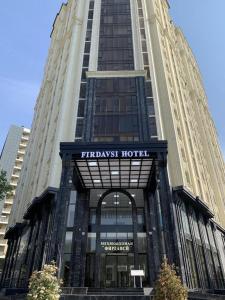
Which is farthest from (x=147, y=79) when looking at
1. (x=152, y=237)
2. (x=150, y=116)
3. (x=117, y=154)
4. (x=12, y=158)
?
(x=12, y=158)

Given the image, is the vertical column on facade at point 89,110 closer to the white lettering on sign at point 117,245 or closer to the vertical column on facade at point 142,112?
the vertical column on facade at point 142,112

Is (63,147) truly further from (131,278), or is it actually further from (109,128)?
(131,278)

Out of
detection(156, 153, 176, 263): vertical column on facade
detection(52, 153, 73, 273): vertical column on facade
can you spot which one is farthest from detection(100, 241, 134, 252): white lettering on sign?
detection(52, 153, 73, 273): vertical column on facade

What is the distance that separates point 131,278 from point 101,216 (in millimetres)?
8622

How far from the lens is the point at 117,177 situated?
38.4 m

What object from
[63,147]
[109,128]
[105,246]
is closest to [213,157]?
[109,128]

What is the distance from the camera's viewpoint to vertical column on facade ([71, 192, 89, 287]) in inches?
1356

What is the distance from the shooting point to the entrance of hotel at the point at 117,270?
3484 centimetres

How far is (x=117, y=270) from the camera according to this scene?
117 feet

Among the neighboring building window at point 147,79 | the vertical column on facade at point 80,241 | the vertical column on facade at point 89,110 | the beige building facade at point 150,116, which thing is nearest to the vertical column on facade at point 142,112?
the neighboring building window at point 147,79

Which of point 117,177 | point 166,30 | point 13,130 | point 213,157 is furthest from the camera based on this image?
point 13,130

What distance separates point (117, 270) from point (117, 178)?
11.4m

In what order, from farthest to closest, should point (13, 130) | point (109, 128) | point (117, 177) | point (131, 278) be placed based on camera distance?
point (13, 130)
point (109, 128)
point (117, 177)
point (131, 278)

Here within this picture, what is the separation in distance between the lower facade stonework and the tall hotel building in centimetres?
13
